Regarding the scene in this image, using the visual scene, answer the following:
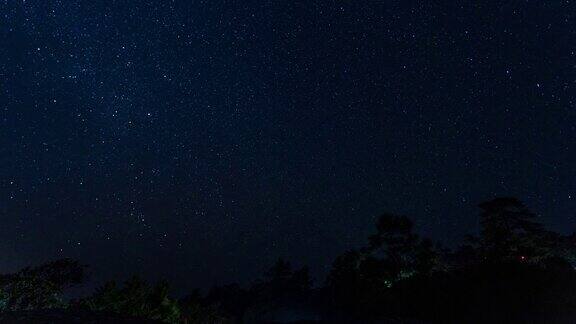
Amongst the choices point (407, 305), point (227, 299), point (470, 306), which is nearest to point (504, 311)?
point (470, 306)

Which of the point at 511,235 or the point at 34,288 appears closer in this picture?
the point at 34,288

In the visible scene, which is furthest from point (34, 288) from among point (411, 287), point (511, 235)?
point (511, 235)

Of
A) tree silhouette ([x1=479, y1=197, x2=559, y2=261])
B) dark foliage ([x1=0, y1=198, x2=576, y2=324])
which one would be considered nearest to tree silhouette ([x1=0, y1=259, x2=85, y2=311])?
dark foliage ([x1=0, y1=198, x2=576, y2=324])

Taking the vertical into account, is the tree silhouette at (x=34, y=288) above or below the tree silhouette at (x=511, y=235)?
below

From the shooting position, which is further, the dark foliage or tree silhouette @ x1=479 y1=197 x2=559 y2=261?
tree silhouette @ x1=479 y1=197 x2=559 y2=261

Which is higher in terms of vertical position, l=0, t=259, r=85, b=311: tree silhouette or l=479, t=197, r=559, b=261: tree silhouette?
l=479, t=197, r=559, b=261: tree silhouette

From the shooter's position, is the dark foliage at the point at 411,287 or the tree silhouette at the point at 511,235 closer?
the dark foliage at the point at 411,287

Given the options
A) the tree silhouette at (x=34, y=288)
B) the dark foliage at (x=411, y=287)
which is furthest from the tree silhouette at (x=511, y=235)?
the tree silhouette at (x=34, y=288)

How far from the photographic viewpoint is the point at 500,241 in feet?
135

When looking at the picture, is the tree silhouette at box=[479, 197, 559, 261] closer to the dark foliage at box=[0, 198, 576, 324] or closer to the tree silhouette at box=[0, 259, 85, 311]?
the dark foliage at box=[0, 198, 576, 324]

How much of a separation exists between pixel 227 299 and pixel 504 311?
46.4m

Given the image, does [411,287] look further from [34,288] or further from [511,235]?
[34,288]

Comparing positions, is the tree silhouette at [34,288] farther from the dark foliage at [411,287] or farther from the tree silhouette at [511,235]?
the tree silhouette at [511,235]

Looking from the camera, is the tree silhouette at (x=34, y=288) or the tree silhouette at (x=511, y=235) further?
the tree silhouette at (x=511, y=235)
